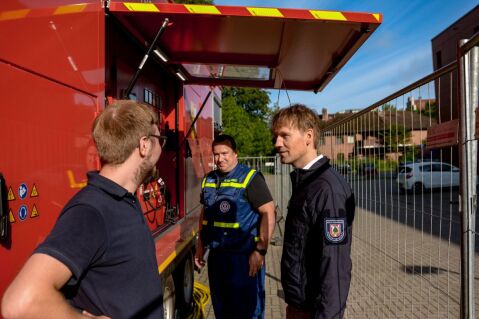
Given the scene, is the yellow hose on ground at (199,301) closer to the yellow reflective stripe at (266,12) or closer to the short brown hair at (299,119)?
the short brown hair at (299,119)

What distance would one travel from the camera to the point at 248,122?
110 feet

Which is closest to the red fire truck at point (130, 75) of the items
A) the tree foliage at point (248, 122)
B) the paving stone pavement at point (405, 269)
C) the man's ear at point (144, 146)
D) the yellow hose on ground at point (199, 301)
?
the yellow hose on ground at point (199, 301)

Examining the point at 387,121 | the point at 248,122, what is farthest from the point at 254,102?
the point at 387,121

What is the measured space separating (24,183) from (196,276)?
15.9ft

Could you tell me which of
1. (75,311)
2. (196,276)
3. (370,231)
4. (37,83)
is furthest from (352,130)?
(196,276)

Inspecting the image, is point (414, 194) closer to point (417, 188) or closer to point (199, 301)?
point (417, 188)

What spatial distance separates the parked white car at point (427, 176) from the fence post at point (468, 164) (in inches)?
5.4

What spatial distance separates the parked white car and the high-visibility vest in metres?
1.41

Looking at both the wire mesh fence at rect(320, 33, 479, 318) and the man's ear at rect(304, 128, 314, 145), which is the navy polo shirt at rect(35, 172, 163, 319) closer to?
the man's ear at rect(304, 128, 314, 145)

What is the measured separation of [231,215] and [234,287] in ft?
2.06

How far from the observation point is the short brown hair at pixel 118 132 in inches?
57.4

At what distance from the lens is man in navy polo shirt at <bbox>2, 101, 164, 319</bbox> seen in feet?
3.54

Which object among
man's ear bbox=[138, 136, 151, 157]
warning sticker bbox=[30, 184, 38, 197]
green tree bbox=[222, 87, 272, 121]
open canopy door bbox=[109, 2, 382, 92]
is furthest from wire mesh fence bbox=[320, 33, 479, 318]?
green tree bbox=[222, 87, 272, 121]

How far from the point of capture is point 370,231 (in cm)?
338
